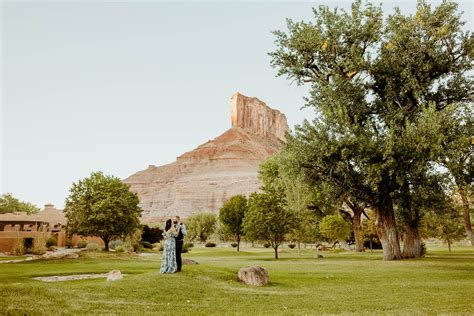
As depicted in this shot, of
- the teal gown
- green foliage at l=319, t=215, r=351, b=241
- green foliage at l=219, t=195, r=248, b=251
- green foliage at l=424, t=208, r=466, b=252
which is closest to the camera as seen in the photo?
the teal gown

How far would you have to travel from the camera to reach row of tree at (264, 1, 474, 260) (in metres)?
28.0

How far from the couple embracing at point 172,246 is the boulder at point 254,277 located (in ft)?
9.03

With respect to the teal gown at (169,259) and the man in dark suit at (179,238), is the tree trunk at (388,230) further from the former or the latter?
the teal gown at (169,259)

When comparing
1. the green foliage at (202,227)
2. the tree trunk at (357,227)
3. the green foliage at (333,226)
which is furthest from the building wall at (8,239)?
the green foliage at (202,227)

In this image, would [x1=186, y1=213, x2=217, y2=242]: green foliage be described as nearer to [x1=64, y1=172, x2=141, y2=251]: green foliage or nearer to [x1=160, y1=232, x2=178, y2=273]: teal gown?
[x1=64, y1=172, x2=141, y2=251]: green foliage

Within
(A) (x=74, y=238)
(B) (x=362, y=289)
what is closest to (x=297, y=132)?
(B) (x=362, y=289)

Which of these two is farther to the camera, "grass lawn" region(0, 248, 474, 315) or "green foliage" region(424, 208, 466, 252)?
"green foliage" region(424, 208, 466, 252)

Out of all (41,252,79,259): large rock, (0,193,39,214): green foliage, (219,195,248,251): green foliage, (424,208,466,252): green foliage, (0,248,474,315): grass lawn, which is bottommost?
(0,248,474,315): grass lawn

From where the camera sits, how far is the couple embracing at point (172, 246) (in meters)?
18.0

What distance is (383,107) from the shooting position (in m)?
32.3

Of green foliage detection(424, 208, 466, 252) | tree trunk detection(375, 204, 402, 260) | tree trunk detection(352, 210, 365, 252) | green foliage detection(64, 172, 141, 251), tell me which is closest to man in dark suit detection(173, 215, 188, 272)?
tree trunk detection(375, 204, 402, 260)

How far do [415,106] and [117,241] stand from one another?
42.7 metres

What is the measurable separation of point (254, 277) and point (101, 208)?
1267 inches

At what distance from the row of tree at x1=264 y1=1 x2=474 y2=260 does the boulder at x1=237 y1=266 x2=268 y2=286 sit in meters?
12.2
